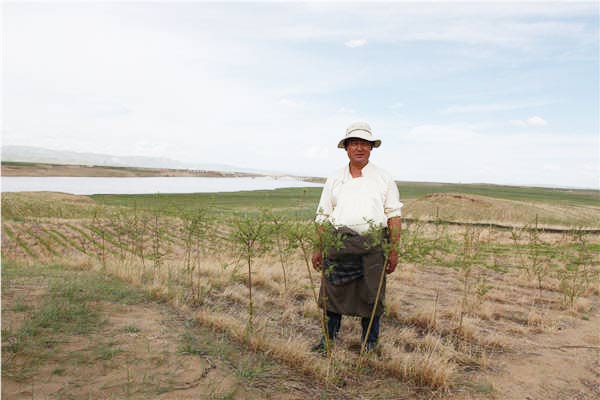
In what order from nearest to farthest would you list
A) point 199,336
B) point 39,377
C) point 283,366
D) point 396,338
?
point 39,377 → point 283,366 → point 199,336 → point 396,338

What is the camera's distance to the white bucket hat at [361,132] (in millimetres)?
3357

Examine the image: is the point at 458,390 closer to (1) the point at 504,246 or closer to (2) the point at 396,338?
(2) the point at 396,338

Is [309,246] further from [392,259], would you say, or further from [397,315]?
[397,315]

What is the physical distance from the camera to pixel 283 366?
332 centimetres

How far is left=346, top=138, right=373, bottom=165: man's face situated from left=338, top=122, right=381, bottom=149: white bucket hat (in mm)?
66

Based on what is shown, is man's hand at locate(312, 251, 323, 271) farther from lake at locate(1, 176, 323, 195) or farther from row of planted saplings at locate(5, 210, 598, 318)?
lake at locate(1, 176, 323, 195)

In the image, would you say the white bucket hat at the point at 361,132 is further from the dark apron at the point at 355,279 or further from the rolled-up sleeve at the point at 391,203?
the dark apron at the point at 355,279

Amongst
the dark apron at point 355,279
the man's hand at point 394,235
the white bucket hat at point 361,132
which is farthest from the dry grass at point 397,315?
the white bucket hat at point 361,132

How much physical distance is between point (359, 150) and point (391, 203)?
580 millimetres

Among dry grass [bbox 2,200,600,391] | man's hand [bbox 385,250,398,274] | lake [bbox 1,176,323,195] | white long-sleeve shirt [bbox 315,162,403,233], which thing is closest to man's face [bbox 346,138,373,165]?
white long-sleeve shirt [bbox 315,162,403,233]

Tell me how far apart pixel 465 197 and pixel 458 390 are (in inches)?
1062

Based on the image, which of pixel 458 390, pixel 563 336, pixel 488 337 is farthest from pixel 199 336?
pixel 563 336

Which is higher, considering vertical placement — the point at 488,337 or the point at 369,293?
the point at 369,293

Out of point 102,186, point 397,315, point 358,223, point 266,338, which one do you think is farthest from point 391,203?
point 102,186
